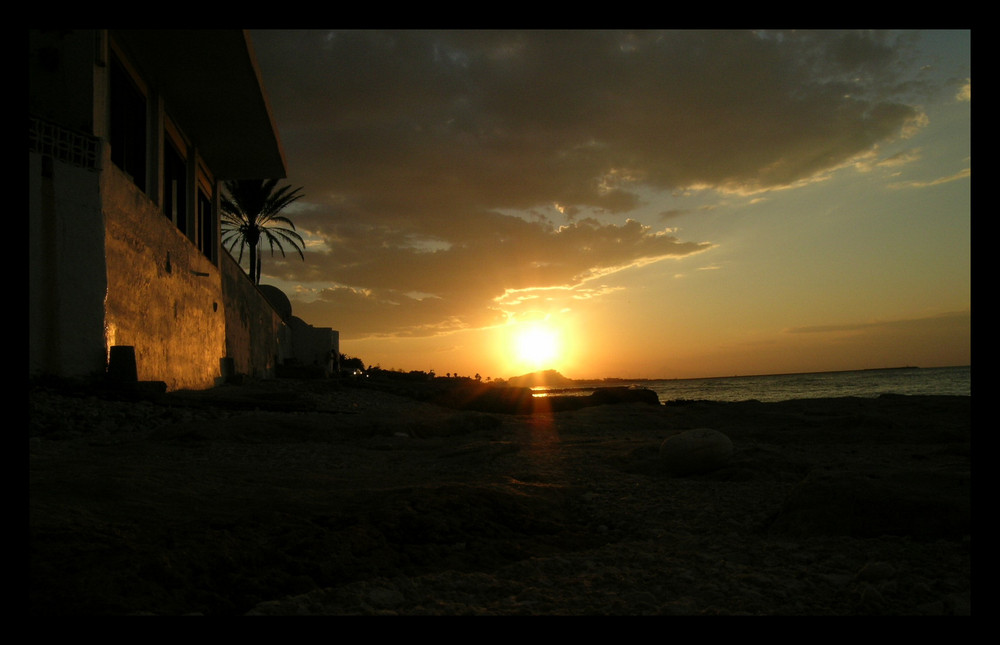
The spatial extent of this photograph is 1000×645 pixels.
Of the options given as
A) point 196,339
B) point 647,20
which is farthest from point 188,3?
point 196,339

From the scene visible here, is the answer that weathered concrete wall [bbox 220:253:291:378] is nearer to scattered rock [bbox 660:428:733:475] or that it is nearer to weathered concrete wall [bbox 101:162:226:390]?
weathered concrete wall [bbox 101:162:226:390]

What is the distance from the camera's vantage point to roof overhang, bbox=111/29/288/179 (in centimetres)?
959

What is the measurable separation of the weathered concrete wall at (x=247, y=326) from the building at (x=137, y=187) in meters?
0.43

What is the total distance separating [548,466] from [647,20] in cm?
446

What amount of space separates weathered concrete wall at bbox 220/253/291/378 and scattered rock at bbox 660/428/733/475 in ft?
45.0

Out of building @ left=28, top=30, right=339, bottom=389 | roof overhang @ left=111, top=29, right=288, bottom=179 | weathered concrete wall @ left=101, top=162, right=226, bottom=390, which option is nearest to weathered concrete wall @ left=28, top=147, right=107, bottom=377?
building @ left=28, top=30, right=339, bottom=389

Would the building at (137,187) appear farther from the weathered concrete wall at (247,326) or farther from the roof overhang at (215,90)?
the weathered concrete wall at (247,326)

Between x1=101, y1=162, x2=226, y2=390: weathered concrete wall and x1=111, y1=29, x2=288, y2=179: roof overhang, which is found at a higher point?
x1=111, y1=29, x2=288, y2=179: roof overhang

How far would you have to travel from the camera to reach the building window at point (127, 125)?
9.26 m

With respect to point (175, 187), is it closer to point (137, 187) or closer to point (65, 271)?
point (137, 187)

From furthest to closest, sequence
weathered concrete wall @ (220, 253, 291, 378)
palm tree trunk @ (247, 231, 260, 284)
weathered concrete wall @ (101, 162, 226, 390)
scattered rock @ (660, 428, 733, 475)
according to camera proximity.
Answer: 1. palm tree trunk @ (247, 231, 260, 284)
2. weathered concrete wall @ (220, 253, 291, 378)
3. weathered concrete wall @ (101, 162, 226, 390)
4. scattered rock @ (660, 428, 733, 475)

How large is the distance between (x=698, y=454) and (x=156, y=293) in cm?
941

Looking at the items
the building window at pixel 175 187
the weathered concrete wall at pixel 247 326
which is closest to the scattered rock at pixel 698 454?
the building window at pixel 175 187

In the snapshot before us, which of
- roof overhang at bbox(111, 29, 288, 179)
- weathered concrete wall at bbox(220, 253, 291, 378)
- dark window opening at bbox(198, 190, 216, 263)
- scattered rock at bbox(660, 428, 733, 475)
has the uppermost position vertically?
roof overhang at bbox(111, 29, 288, 179)
